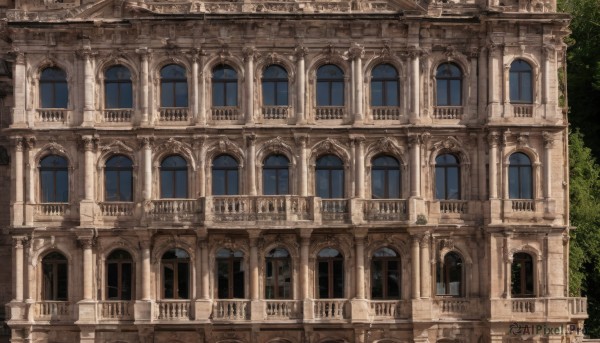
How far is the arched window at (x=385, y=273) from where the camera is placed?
55.8 meters

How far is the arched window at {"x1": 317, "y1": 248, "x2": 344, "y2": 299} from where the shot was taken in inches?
2194

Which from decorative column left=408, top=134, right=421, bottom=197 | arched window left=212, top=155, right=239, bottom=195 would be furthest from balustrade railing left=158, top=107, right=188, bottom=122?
decorative column left=408, top=134, right=421, bottom=197

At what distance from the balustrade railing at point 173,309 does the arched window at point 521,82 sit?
1701 cm

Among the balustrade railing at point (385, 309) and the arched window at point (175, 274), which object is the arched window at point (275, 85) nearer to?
the arched window at point (175, 274)

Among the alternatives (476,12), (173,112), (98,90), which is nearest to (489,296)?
(476,12)

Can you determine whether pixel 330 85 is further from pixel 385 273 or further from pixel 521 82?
pixel 385 273

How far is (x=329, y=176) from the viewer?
56.0 metres

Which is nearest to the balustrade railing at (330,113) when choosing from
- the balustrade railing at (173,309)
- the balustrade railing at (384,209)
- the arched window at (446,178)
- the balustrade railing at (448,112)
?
the balustrade railing at (384,209)

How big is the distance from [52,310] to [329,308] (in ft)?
39.6

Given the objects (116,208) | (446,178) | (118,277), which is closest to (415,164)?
→ (446,178)

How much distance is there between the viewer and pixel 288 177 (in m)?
55.8

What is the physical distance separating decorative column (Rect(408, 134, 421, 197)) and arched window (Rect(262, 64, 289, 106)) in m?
5.84

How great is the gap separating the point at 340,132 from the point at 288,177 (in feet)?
9.91

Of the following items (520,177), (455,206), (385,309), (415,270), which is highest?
(520,177)
